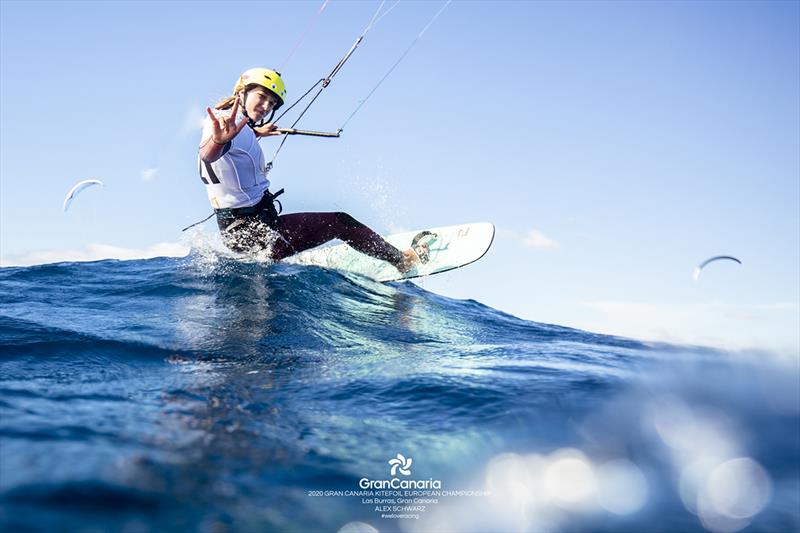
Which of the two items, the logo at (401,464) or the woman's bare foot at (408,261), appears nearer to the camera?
the logo at (401,464)

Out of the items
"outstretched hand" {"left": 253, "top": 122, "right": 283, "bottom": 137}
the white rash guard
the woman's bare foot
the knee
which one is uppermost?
"outstretched hand" {"left": 253, "top": 122, "right": 283, "bottom": 137}

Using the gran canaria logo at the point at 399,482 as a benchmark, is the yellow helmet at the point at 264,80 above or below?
above

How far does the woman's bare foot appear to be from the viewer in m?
9.06

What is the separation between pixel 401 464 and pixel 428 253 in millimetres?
6895

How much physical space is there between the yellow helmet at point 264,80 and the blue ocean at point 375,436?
3.02 meters

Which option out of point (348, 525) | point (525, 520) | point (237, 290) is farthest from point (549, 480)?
point (237, 290)

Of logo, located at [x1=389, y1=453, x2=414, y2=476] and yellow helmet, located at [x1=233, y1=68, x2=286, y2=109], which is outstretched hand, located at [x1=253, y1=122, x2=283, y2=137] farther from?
logo, located at [x1=389, y1=453, x2=414, y2=476]

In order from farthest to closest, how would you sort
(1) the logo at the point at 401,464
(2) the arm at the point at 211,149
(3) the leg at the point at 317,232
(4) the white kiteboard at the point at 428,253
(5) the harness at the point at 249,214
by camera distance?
(4) the white kiteboard at the point at 428,253 → (3) the leg at the point at 317,232 → (5) the harness at the point at 249,214 → (2) the arm at the point at 211,149 → (1) the logo at the point at 401,464

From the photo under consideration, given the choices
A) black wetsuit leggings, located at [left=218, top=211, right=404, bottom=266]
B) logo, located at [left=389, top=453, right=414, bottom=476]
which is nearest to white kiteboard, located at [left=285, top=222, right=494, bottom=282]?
black wetsuit leggings, located at [left=218, top=211, right=404, bottom=266]

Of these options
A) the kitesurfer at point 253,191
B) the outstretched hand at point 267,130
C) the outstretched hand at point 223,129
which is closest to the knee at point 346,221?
the kitesurfer at point 253,191

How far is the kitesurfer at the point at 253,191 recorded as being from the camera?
6.46 meters

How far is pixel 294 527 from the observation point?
195 cm

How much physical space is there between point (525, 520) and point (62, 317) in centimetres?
578

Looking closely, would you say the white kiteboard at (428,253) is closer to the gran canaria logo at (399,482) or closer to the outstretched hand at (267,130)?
the outstretched hand at (267,130)
